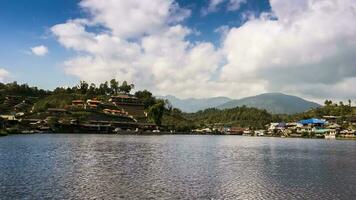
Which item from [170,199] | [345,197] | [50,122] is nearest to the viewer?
[170,199]

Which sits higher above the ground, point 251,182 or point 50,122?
point 50,122

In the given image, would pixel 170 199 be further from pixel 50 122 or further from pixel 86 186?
pixel 50 122

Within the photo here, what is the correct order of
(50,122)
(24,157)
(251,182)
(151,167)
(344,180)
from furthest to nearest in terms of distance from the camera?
(50,122) < (24,157) < (151,167) < (344,180) < (251,182)

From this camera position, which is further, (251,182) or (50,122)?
(50,122)

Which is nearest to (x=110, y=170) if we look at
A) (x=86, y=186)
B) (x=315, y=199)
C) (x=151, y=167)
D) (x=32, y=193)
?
(x=151, y=167)

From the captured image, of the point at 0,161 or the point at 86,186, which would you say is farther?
the point at 0,161

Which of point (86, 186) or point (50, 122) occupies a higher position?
point (50, 122)

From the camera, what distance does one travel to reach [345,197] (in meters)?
42.1

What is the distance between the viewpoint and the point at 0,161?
63406mm

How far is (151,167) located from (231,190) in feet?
68.7

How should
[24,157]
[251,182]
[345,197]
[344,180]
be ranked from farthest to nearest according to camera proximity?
[24,157], [344,180], [251,182], [345,197]

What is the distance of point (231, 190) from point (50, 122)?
16898 cm

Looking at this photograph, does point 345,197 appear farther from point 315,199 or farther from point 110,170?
point 110,170

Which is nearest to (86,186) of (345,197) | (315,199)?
(315,199)
